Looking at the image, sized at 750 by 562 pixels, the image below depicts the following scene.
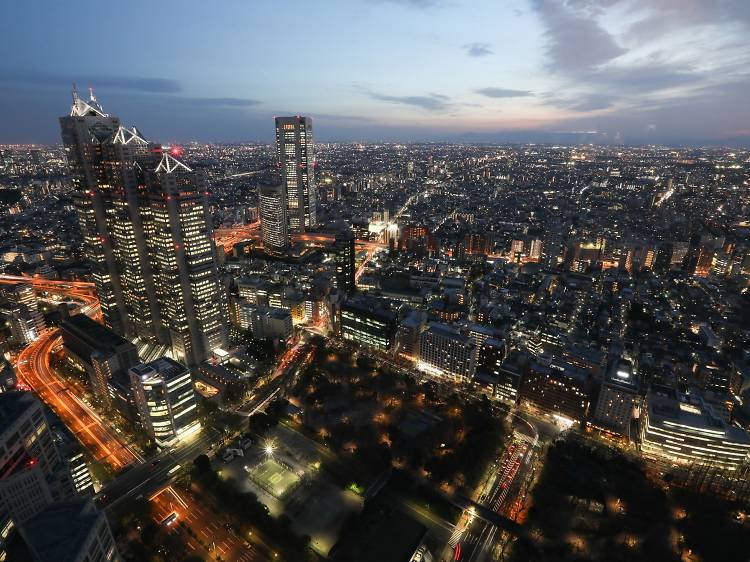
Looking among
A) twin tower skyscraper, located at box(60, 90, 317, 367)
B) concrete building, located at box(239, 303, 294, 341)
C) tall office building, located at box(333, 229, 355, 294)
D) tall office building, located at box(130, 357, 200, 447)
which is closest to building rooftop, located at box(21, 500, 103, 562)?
tall office building, located at box(130, 357, 200, 447)

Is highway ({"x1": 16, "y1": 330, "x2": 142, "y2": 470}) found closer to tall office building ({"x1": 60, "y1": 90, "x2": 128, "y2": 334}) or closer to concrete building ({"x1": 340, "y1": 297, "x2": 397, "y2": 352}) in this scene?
tall office building ({"x1": 60, "y1": 90, "x2": 128, "y2": 334})

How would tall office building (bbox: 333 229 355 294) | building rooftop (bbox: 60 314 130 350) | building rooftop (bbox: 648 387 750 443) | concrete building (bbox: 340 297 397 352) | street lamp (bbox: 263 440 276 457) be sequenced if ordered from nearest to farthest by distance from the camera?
building rooftop (bbox: 648 387 750 443) → street lamp (bbox: 263 440 276 457) → building rooftop (bbox: 60 314 130 350) → concrete building (bbox: 340 297 397 352) → tall office building (bbox: 333 229 355 294)

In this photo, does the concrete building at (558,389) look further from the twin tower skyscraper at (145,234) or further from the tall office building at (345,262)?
the twin tower skyscraper at (145,234)

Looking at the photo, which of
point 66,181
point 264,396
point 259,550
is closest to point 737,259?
point 264,396

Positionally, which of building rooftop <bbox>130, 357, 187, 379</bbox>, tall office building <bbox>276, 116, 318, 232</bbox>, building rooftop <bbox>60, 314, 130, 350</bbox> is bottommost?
building rooftop <bbox>60, 314, 130, 350</bbox>

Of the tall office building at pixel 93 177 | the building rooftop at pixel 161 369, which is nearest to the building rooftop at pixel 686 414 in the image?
the building rooftop at pixel 161 369

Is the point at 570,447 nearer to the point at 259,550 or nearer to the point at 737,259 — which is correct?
the point at 259,550
